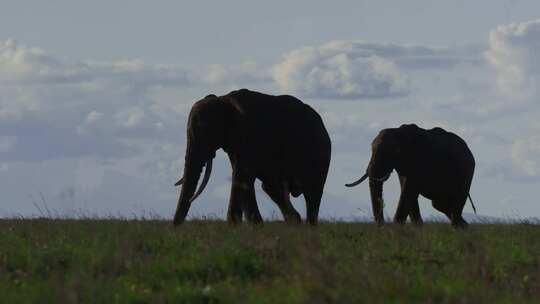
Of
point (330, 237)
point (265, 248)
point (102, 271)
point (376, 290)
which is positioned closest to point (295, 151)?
point (330, 237)

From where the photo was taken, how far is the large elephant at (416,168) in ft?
86.4

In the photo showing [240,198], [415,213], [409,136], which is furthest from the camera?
[409,136]

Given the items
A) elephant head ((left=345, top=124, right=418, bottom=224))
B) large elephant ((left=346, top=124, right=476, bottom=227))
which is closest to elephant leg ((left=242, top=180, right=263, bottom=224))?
large elephant ((left=346, top=124, right=476, bottom=227))

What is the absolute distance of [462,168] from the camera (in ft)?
92.4

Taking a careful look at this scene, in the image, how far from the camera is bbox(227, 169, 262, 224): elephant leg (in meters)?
20.9

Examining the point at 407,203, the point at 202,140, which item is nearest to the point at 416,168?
the point at 407,203

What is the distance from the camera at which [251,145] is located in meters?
21.3

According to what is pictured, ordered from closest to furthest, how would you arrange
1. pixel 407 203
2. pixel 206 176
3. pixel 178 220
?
pixel 178 220, pixel 206 176, pixel 407 203

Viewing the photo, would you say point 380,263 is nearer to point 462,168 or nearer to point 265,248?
point 265,248

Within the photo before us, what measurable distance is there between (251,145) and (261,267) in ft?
30.5

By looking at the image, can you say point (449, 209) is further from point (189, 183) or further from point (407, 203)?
point (189, 183)

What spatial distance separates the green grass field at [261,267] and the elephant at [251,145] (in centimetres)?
377

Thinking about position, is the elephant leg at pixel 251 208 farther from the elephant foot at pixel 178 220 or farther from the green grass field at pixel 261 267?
the green grass field at pixel 261 267

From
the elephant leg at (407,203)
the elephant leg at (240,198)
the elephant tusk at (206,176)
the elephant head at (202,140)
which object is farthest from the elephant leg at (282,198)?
the elephant leg at (407,203)
